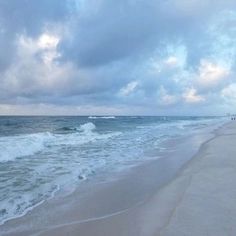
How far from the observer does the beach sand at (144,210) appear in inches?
224

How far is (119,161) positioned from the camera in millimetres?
14773

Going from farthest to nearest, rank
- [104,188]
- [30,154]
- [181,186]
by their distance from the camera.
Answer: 1. [30,154]
2. [104,188]
3. [181,186]

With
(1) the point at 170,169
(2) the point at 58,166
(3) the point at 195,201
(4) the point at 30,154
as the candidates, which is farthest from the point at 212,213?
(4) the point at 30,154

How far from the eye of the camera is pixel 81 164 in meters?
13.9

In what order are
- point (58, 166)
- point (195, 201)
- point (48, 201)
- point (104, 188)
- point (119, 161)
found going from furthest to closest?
point (119, 161) < point (58, 166) < point (104, 188) < point (48, 201) < point (195, 201)

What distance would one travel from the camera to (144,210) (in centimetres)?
694

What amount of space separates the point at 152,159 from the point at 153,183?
5230mm

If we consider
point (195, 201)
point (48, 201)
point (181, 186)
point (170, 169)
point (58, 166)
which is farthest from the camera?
point (58, 166)

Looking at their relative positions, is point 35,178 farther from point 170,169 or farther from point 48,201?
point 170,169

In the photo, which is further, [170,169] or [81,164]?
[81,164]

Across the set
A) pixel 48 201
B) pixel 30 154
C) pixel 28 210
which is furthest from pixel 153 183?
pixel 30 154

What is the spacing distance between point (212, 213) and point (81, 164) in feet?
27.9

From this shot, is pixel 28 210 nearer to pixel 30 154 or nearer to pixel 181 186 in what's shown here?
pixel 181 186

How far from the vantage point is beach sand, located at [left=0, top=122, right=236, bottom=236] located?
5.68 meters
